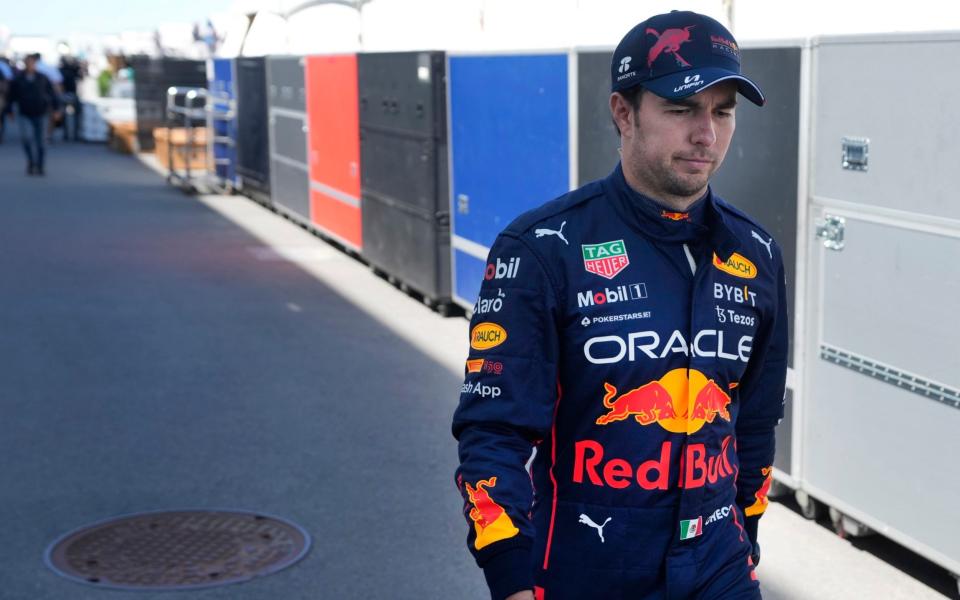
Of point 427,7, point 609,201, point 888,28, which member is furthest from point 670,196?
point 427,7

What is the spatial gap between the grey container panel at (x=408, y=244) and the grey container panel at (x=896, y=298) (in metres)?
5.58

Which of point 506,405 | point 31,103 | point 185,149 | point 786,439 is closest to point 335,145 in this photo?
point 786,439

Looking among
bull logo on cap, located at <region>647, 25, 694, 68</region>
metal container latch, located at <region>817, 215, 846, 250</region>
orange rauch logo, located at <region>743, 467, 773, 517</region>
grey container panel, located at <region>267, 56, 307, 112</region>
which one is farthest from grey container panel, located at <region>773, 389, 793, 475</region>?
grey container panel, located at <region>267, 56, 307, 112</region>

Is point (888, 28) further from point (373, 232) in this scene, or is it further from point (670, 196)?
point (373, 232)

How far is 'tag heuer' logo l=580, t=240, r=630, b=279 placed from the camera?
268 cm

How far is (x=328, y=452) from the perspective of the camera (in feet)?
24.3

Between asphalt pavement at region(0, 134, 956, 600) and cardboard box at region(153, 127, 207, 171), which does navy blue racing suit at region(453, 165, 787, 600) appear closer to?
asphalt pavement at region(0, 134, 956, 600)

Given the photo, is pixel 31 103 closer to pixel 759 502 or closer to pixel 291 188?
pixel 291 188

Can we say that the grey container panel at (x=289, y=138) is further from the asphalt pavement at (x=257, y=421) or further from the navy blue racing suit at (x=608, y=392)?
the navy blue racing suit at (x=608, y=392)

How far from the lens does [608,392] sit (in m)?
2.68

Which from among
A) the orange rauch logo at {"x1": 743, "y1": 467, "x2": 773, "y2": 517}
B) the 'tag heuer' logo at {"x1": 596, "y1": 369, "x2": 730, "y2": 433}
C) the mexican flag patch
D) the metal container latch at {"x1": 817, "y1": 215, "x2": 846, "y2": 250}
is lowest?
the orange rauch logo at {"x1": 743, "y1": 467, "x2": 773, "y2": 517}

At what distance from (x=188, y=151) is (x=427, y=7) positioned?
7.22 metres

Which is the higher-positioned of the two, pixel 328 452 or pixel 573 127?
pixel 573 127

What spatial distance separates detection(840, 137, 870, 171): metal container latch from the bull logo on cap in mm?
3048
